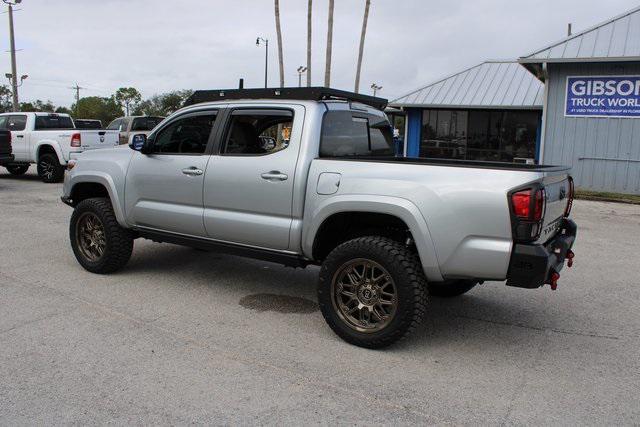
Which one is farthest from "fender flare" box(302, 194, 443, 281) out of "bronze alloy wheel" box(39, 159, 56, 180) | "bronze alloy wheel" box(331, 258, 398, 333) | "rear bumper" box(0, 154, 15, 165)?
"bronze alloy wheel" box(39, 159, 56, 180)

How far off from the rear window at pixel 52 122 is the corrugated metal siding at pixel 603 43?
13.4 metres

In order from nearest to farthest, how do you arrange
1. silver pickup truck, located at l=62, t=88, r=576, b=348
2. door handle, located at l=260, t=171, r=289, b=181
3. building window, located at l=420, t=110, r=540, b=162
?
silver pickup truck, located at l=62, t=88, r=576, b=348 → door handle, located at l=260, t=171, r=289, b=181 → building window, located at l=420, t=110, r=540, b=162

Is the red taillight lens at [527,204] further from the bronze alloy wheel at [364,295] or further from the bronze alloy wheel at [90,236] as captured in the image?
the bronze alloy wheel at [90,236]

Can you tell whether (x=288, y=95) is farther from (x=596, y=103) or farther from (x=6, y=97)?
(x=6, y=97)

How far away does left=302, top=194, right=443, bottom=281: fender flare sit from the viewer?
3877mm

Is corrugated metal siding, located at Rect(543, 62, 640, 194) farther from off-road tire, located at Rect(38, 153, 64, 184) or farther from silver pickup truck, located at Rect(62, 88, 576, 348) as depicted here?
off-road tire, located at Rect(38, 153, 64, 184)

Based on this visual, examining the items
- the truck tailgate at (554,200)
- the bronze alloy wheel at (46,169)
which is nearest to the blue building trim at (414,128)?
the bronze alloy wheel at (46,169)

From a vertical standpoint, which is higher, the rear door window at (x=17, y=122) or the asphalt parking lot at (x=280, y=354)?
the rear door window at (x=17, y=122)

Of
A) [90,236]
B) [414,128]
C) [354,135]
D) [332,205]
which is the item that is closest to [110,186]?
[90,236]

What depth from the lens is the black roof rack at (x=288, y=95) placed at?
4.69 meters

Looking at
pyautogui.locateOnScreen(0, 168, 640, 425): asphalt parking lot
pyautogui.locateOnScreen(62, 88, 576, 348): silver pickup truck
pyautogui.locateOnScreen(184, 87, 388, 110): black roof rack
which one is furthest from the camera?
pyautogui.locateOnScreen(184, 87, 388, 110): black roof rack

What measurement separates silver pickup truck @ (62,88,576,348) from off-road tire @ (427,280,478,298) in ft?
0.07

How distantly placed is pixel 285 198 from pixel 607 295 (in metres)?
3.54

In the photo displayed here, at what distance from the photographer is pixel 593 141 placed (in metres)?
15.3
